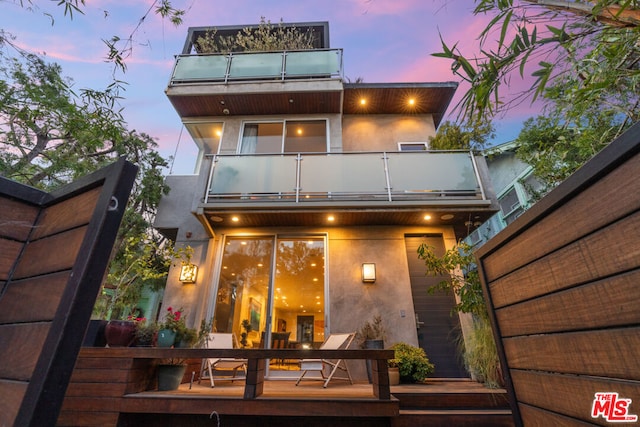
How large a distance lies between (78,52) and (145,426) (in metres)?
3.45

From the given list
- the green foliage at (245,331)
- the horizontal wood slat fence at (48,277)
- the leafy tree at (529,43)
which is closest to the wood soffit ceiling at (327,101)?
the green foliage at (245,331)

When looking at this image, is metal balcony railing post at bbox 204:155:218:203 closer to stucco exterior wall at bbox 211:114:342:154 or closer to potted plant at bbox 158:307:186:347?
stucco exterior wall at bbox 211:114:342:154

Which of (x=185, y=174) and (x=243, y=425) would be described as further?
(x=185, y=174)

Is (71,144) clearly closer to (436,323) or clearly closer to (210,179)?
(210,179)

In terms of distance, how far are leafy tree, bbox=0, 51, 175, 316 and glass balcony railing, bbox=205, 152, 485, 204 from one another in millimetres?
1696

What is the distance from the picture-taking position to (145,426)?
2.69 m

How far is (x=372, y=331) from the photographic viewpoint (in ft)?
15.5

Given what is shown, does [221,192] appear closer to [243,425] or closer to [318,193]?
[318,193]

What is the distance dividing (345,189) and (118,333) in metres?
3.92

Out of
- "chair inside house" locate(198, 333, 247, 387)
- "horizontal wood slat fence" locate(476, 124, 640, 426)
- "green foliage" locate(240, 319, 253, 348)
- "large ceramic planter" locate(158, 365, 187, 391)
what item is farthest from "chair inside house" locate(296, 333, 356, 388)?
"horizontal wood slat fence" locate(476, 124, 640, 426)

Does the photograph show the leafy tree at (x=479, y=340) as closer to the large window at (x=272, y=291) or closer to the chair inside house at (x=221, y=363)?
the large window at (x=272, y=291)

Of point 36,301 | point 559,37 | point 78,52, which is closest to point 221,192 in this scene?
point 78,52

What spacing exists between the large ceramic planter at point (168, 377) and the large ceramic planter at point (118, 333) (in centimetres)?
49

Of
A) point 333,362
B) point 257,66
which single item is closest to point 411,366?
point 333,362
